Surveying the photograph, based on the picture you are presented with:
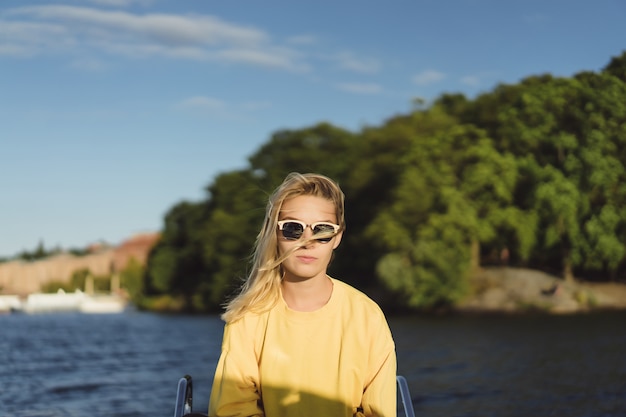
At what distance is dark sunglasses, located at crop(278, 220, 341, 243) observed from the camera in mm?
3479

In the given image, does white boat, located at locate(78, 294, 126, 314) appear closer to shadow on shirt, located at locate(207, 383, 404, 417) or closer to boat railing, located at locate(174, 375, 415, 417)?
boat railing, located at locate(174, 375, 415, 417)

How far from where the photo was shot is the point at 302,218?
3.49 m

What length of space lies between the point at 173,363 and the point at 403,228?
917 inches

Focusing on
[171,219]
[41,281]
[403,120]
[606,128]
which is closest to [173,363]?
[606,128]

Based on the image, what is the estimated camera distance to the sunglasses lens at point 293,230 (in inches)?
137

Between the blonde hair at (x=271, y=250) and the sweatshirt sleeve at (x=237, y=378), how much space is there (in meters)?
0.08

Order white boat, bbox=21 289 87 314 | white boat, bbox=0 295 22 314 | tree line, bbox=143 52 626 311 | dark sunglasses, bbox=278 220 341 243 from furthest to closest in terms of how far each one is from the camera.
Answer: white boat, bbox=21 289 87 314, white boat, bbox=0 295 22 314, tree line, bbox=143 52 626 311, dark sunglasses, bbox=278 220 341 243

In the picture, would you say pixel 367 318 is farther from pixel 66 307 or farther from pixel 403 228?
pixel 66 307

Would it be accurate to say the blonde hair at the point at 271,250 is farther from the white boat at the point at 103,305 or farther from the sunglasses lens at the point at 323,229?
the white boat at the point at 103,305

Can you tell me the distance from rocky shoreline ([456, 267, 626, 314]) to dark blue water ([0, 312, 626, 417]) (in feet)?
21.7

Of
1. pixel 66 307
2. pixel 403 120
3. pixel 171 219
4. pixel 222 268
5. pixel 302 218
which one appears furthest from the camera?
pixel 66 307

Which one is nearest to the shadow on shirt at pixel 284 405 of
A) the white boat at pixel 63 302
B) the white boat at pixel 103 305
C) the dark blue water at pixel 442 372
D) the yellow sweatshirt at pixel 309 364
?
the yellow sweatshirt at pixel 309 364

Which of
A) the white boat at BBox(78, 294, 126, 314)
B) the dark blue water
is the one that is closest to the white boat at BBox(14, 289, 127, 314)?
the white boat at BBox(78, 294, 126, 314)

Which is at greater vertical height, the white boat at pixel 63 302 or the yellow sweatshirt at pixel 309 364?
the yellow sweatshirt at pixel 309 364
